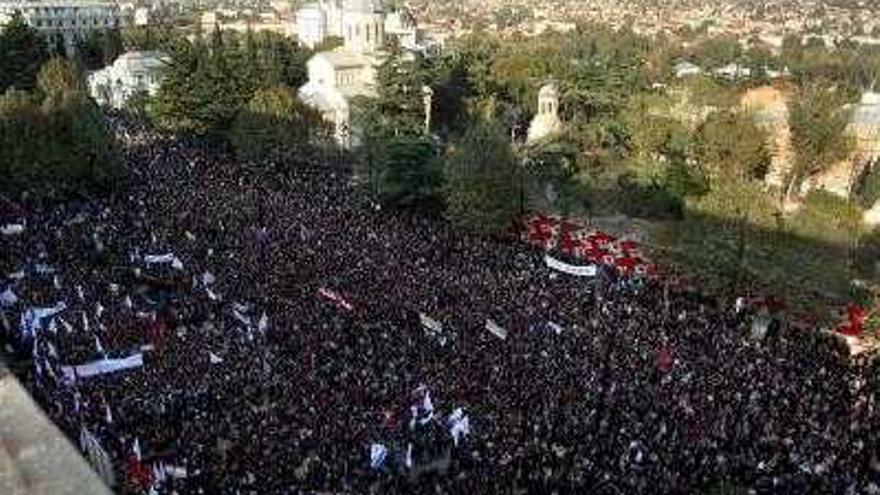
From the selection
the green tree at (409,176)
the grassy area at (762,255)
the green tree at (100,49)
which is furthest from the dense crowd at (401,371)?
the green tree at (100,49)

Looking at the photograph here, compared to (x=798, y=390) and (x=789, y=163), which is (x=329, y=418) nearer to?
(x=798, y=390)

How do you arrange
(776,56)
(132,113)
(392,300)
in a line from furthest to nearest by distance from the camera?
1. (776,56)
2. (132,113)
3. (392,300)

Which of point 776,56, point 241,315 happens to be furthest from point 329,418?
point 776,56

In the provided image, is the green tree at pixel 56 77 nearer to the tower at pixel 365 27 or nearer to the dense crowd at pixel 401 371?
the tower at pixel 365 27

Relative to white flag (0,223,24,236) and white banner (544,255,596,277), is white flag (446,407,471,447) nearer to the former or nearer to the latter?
white banner (544,255,596,277)

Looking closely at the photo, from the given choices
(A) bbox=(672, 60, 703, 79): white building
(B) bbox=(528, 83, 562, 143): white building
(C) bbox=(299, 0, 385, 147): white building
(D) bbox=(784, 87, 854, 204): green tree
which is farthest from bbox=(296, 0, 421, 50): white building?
(D) bbox=(784, 87, 854, 204): green tree

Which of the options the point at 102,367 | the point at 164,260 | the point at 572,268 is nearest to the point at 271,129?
the point at 164,260
